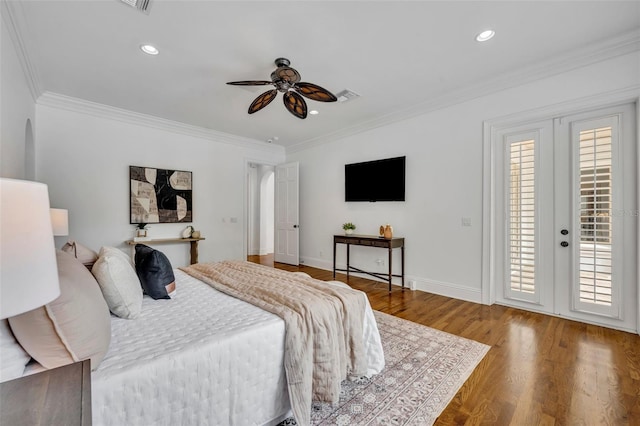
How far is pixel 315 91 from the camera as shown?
2.77 m

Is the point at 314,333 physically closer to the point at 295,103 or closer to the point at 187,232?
the point at 295,103

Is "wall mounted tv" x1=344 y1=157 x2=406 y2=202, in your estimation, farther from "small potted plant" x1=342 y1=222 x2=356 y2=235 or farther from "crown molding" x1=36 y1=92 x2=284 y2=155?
"crown molding" x1=36 y1=92 x2=284 y2=155

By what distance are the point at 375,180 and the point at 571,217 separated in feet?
8.17

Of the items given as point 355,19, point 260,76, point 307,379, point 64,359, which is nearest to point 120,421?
point 64,359

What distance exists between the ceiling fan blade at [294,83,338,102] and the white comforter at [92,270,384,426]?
208cm

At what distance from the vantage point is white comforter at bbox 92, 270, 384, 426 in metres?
1.05

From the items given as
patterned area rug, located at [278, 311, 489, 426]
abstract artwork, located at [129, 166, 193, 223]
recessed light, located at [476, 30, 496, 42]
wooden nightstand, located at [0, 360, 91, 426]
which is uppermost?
recessed light, located at [476, 30, 496, 42]

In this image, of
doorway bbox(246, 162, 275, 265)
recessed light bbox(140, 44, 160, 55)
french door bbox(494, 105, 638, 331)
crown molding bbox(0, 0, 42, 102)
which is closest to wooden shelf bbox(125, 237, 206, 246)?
crown molding bbox(0, 0, 42, 102)

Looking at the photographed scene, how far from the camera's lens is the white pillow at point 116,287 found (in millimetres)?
1507

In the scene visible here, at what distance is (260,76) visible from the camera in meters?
3.14

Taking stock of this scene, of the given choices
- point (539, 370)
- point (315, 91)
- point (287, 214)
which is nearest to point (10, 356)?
point (315, 91)

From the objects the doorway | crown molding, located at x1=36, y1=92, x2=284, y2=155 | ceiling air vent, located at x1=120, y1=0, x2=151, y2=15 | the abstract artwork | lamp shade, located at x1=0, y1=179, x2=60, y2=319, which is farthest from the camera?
the doorway

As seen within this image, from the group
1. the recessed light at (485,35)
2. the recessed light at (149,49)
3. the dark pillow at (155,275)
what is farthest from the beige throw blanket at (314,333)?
the recessed light at (485,35)

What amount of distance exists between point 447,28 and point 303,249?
4644 mm
